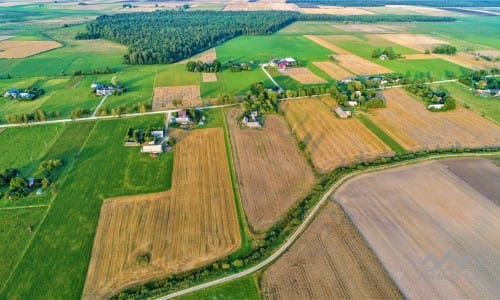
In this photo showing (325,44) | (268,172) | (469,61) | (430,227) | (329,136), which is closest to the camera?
(430,227)

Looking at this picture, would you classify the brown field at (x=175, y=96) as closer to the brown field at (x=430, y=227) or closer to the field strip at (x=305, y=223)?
the field strip at (x=305, y=223)

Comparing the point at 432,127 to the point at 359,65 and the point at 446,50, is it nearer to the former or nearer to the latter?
the point at 359,65

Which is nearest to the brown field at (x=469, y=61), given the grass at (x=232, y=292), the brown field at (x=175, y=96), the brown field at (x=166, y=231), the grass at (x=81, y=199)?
the brown field at (x=175, y=96)

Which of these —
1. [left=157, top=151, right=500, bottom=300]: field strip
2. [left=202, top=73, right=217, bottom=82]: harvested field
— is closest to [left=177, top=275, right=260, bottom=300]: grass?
[left=157, top=151, right=500, bottom=300]: field strip

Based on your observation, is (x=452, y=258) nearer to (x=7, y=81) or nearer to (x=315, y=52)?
(x=315, y=52)

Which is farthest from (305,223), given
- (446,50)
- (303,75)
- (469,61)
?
(446,50)

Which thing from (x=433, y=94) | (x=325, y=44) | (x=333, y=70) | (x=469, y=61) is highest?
(x=325, y=44)
